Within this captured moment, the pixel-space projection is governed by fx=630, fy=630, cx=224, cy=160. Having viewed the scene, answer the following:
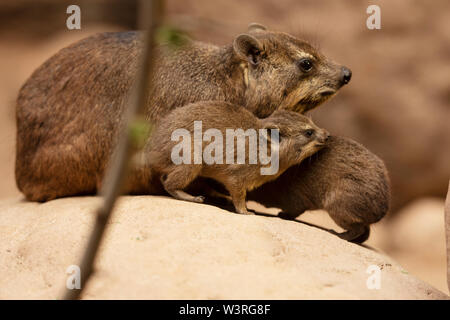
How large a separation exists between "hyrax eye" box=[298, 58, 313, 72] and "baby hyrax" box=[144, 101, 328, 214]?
0.50 m

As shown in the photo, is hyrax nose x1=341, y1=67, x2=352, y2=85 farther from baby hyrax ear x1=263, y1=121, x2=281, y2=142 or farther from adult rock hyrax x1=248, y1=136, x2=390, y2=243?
baby hyrax ear x1=263, y1=121, x2=281, y2=142

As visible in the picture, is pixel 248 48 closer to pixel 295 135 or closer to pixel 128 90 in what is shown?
pixel 295 135

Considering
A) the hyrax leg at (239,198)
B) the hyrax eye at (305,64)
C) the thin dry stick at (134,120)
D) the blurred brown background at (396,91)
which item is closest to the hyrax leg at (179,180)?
the hyrax leg at (239,198)

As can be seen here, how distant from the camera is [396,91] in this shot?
32.6 feet

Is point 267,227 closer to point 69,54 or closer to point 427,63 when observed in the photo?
point 69,54

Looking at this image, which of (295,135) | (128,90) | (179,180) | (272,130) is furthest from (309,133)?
(128,90)

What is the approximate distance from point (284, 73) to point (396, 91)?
499cm

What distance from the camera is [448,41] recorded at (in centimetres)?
979

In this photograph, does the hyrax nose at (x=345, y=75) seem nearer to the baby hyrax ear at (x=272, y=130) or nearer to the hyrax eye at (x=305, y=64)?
the hyrax eye at (x=305, y=64)

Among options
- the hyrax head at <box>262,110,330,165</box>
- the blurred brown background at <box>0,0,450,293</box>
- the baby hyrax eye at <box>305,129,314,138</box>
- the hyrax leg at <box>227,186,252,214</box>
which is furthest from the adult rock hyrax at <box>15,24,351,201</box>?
the blurred brown background at <box>0,0,450,293</box>

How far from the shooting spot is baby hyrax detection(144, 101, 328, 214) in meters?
4.93

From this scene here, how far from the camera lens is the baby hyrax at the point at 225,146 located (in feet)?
16.2
